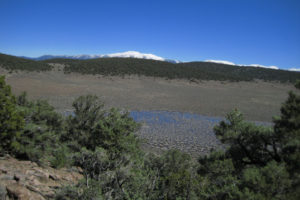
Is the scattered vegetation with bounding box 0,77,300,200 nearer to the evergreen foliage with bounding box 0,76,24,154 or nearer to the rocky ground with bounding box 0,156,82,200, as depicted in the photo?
the evergreen foliage with bounding box 0,76,24,154

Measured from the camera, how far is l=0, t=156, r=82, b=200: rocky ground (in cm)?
390

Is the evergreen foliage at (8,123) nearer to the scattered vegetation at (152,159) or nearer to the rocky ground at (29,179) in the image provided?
the scattered vegetation at (152,159)

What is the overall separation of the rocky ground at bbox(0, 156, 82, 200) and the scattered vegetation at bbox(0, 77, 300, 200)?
35cm

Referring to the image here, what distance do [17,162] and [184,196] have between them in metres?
4.79

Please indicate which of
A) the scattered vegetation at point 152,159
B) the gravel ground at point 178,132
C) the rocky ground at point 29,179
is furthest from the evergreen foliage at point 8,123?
the gravel ground at point 178,132

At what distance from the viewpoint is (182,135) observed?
1378cm

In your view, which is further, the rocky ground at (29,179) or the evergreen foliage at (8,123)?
the evergreen foliage at (8,123)

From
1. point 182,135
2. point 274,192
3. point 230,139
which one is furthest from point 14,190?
point 182,135

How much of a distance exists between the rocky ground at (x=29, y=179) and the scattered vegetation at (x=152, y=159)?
35 cm

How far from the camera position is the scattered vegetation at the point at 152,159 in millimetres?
3979

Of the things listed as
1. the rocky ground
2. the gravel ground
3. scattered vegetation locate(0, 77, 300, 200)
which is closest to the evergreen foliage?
scattered vegetation locate(0, 77, 300, 200)

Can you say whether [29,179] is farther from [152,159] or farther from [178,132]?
[178,132]

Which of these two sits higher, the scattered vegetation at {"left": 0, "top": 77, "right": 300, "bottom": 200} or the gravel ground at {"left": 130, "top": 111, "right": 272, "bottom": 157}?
the scattered vegetation at {"left": 0, "top": 77, "right": 300, "bottom": 200}

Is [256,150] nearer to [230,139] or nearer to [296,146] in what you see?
[230,139]
